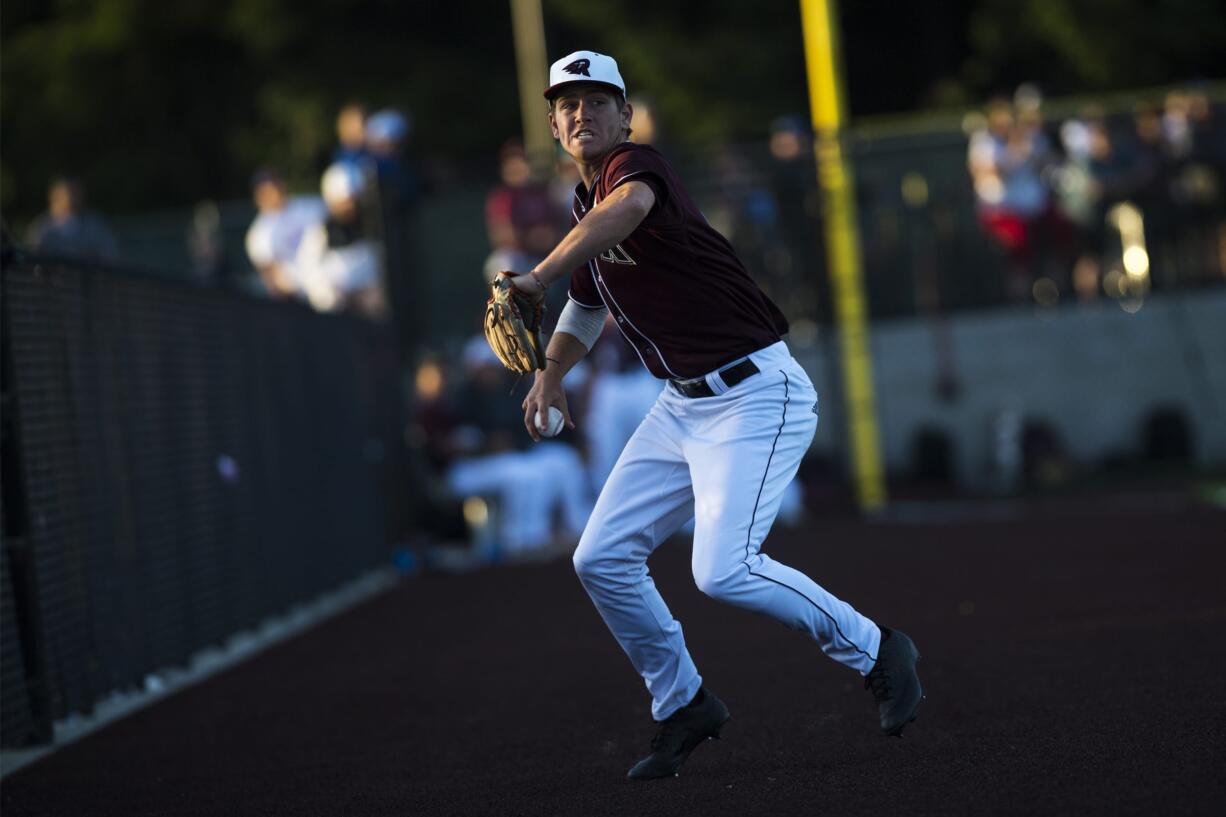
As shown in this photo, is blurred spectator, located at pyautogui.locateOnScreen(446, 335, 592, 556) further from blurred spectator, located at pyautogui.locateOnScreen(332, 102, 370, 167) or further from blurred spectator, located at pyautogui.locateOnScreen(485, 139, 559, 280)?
blurred spectator, located at pyautogui.locateOnScreen(332, 102, 370, 167)

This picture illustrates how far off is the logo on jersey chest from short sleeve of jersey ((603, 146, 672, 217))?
0.83ft

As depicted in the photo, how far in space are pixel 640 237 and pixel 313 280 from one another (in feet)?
35.6

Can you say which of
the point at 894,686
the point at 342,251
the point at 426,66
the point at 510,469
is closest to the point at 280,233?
the point at 342,251

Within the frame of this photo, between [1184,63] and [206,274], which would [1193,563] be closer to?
[206,274]

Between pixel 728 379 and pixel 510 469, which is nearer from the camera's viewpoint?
pixel 728 379

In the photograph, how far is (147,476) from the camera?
357 inches

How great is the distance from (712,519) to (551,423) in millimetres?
681

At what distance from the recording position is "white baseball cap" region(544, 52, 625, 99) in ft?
19.8

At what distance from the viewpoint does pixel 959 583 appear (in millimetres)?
11180

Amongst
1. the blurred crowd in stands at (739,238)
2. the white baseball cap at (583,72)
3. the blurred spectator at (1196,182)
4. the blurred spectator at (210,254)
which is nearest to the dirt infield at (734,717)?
the white baseball cap at (583,72)

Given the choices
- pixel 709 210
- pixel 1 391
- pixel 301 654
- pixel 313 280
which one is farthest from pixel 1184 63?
pixel 1 391

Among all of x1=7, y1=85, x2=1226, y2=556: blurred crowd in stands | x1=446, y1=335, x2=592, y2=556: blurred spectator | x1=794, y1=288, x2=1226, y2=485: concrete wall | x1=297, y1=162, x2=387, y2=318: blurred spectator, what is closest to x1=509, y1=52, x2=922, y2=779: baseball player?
x1=7, y1=85, x2=1226, y2=556: blurred crowd in stands

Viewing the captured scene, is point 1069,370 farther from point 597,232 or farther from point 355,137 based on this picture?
point 597,232

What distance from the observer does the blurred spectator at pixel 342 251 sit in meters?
16.4
